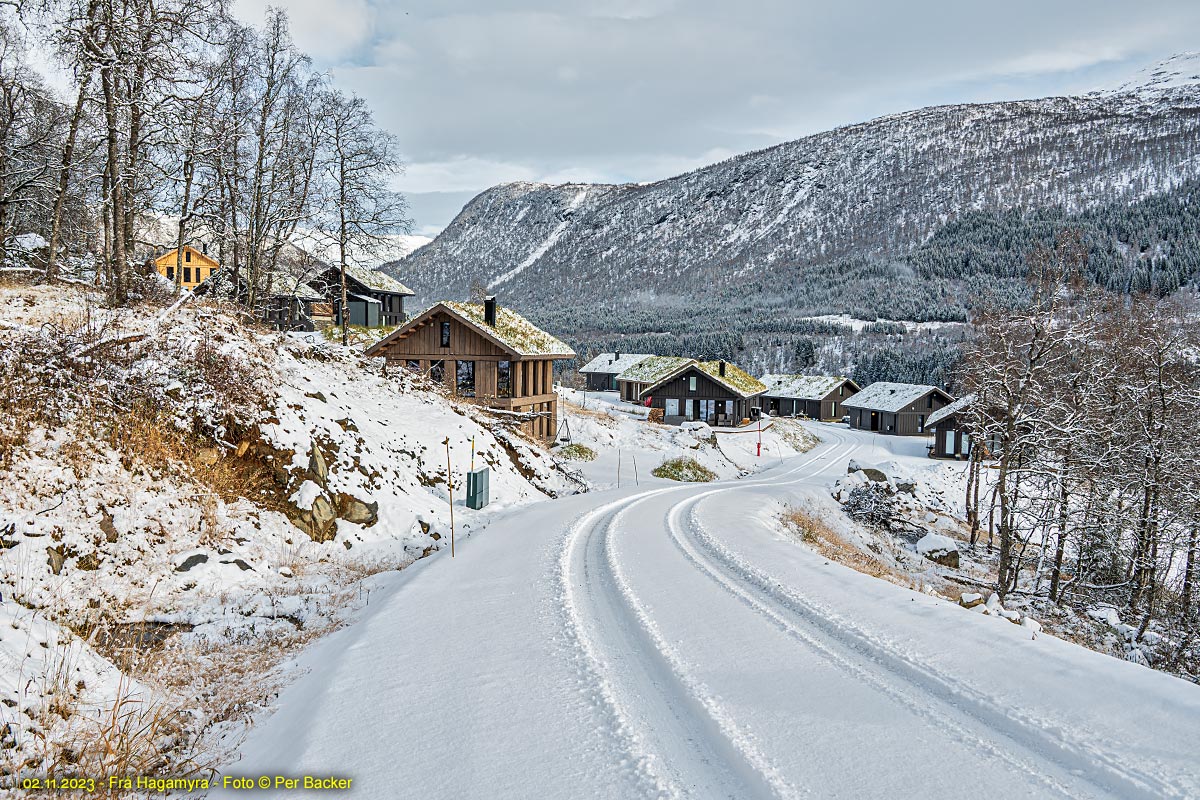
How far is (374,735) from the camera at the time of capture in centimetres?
578

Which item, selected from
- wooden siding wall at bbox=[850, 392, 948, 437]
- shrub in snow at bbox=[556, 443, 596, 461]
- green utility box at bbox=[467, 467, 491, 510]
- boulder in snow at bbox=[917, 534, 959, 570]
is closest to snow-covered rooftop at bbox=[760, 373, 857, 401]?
wooden siding wall at bbox=[850, 392, 948, 437]

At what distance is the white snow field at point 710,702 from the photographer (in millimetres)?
5180

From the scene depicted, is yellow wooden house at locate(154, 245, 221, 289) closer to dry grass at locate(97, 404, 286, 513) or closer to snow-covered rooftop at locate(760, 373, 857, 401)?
dry grass at locate(97, 404, 286, 513)

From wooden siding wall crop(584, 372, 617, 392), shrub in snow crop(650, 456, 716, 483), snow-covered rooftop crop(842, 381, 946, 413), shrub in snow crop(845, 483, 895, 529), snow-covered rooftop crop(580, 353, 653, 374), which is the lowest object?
shrub in snow crop(845, 483, 895, 529)

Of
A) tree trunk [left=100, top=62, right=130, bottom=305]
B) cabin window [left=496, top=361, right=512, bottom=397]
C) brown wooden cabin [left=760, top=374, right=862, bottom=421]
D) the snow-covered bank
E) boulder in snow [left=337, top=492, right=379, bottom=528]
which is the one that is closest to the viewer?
the snow-covered bank

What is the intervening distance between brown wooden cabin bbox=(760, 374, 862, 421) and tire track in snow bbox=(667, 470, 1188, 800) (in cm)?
8525

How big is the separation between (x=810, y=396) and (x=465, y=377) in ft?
222

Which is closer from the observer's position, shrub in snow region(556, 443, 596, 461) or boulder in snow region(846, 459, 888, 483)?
boulder in snow region(846, 459, 888, 483)

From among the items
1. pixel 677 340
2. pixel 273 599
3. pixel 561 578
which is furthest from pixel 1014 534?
pixel 677 340

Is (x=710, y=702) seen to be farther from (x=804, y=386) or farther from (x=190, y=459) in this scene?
(x=804, y=386)

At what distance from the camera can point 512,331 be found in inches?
1425

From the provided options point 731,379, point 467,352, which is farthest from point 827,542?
point 731,379

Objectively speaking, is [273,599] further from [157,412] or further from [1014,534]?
[1014,534]

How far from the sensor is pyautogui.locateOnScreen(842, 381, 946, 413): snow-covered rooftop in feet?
242
